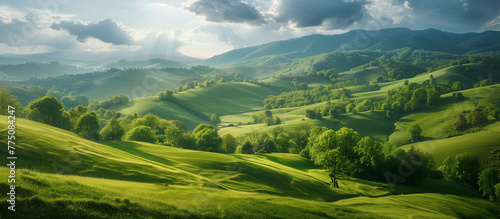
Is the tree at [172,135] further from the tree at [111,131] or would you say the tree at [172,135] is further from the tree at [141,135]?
the tree at [111,131]

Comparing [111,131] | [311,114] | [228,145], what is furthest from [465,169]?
[111,131]

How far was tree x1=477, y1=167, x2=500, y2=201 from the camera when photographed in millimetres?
73312

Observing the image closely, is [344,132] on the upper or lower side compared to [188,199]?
upper

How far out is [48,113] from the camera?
7544 centimetres

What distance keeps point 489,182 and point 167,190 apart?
9206 cm

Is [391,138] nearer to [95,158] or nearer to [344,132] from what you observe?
[344,132]

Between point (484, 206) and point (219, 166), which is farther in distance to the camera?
point (484, 206)

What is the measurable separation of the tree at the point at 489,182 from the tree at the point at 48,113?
12557 centimetres

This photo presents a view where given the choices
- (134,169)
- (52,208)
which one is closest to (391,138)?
Result: (134,169)

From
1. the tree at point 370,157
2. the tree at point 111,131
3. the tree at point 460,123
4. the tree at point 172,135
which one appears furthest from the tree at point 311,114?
the tree at point 111,131

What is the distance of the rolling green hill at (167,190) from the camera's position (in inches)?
783

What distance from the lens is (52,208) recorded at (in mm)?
17828

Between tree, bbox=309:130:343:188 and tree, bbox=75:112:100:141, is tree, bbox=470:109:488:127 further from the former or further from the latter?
tree, bbox=75:112:100:141

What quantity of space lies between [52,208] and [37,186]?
3.47 m
